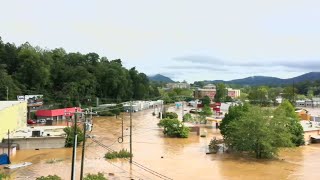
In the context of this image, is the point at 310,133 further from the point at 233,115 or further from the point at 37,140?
the point at 37,140

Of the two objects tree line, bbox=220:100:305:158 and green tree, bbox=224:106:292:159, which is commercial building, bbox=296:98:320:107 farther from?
green tree, bbox=224:106:292:159

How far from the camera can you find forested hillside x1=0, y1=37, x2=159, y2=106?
2474 inches

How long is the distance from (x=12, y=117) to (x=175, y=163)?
17.2 m

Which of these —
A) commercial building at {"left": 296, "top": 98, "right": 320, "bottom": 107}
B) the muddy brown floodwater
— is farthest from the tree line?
commercial building at {"left": 296, "top": 98, "right": 320, "bottom": 107}

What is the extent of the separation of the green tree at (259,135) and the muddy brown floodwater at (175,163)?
106cm

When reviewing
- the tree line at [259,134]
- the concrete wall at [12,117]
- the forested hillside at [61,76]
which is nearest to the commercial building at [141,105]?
the forested hillside at [61,76]

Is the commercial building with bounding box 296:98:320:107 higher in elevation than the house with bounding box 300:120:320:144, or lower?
higher

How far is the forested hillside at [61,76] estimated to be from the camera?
62.8 meters

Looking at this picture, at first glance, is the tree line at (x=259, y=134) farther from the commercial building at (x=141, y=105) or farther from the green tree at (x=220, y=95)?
the green tree at (x=220, y=95)

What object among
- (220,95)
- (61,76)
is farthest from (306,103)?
(61,76)

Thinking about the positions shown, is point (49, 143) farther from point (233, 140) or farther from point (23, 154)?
point (233, 140)

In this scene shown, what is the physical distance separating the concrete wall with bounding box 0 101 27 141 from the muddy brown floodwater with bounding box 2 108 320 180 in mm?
3540

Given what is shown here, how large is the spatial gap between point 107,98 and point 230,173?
5529cm

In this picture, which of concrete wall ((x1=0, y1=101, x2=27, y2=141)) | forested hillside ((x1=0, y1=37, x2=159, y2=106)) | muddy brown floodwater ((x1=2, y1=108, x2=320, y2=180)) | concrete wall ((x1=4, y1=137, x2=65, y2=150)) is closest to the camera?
muddy brown floodwater ((x1=2, y1=108, x2=320, y2=180))
